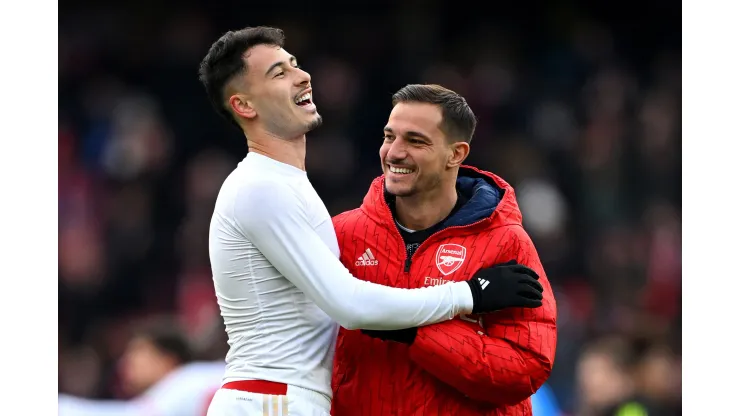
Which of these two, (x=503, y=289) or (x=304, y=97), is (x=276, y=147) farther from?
(x=503, y=289)

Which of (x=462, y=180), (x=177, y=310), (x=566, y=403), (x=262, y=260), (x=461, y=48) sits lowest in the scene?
(x=566, y=403)

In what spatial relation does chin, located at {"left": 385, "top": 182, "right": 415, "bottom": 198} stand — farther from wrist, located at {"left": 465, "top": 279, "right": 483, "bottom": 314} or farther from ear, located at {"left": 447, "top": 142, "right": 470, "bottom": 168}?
wrist, located at {"left": 465, "top": 279, "right": 483, "bottom": 314}

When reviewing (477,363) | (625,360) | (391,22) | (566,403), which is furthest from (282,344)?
(391,22)

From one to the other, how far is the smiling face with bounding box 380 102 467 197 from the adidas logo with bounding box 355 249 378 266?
0.86 ft

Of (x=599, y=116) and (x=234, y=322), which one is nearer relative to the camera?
(x=234, y=322)

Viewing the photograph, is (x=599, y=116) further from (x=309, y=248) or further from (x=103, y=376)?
(x=309, y=248)

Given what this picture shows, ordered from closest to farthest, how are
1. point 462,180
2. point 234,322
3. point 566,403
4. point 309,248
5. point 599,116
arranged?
point 309,248, point 234,322, point 462,180, point 566,403, point 599,116

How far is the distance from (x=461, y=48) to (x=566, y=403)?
12.3 ft

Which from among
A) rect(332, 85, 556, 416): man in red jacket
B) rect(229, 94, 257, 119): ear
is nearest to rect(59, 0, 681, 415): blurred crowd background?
rect(332, 85, 556, 416): man in red jacket

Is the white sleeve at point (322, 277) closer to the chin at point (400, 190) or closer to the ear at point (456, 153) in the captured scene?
the chin at point (400, 190)

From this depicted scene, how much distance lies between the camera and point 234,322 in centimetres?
371

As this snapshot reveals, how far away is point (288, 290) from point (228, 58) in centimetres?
94

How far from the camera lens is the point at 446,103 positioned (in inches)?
158

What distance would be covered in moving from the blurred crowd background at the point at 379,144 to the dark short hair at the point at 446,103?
400 cm
